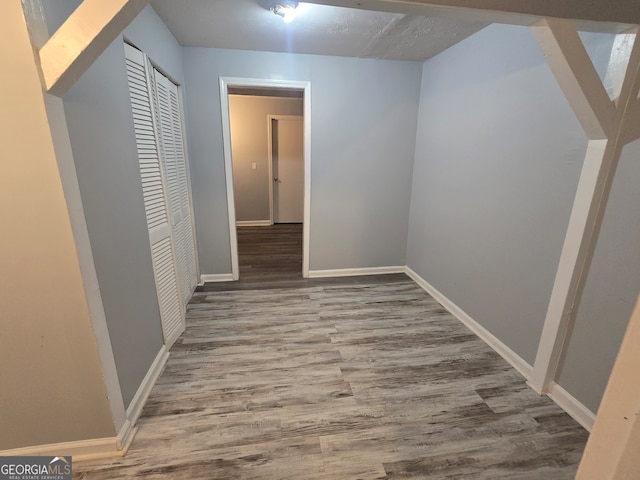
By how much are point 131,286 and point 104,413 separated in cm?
60

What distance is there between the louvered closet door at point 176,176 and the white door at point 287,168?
3.14 metres

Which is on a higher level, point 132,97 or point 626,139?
point 132,97

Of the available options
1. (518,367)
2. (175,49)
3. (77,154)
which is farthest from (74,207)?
(518,367)

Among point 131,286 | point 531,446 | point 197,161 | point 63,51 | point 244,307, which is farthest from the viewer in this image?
point 197,161

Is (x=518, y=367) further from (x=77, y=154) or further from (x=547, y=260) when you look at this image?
(x=77, y=154)

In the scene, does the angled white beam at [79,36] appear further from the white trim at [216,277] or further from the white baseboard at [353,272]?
the white baseboard at [353,272]

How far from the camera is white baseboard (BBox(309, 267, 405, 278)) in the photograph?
3.36 meters

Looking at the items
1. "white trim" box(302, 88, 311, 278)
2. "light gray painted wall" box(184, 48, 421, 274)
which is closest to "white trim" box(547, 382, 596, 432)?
"light gray painted wall" box(184, 48, 421, 274)

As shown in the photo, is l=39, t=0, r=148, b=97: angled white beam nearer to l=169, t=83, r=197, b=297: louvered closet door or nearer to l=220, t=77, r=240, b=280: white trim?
l=169, t=83, r=197, b=297: louvered closet door

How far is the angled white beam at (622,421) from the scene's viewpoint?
0.43 meters

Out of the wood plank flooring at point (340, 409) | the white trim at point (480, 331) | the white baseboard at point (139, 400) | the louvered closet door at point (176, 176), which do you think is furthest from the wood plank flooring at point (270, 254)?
the white trim at point (480, 331)

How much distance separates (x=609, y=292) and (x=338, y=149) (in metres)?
2.42

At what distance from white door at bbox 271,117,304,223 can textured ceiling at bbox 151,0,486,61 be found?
294 centimetres

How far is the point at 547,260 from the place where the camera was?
170 centimetres
